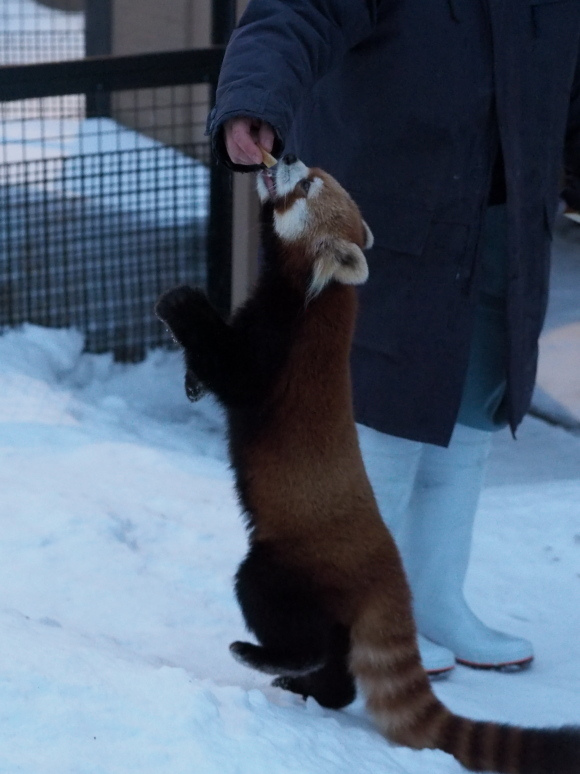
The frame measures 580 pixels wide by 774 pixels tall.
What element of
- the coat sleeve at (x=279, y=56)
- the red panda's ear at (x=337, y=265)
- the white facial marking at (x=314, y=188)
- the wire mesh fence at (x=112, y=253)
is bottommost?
the wire mesh fence at (x=112, y=253)

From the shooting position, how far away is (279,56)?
2072 millimetres

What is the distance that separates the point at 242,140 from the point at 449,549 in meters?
1.37

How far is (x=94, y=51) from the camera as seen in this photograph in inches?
364

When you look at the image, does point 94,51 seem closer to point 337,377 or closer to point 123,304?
point 123,304

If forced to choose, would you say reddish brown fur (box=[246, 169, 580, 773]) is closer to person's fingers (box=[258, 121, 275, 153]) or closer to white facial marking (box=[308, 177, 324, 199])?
white facial marking (box=[308, 177, 324, 199])

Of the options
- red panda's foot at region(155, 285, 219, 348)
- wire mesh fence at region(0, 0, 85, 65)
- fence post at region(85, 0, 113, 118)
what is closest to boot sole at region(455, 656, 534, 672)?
red panda's foot at region(155, 285, 219, 348)

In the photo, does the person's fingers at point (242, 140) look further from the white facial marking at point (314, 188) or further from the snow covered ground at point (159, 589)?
the snow covered ground at point (159, 589)

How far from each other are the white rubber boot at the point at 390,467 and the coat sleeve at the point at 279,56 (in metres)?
0.83

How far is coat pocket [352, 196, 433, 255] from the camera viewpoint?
246cm

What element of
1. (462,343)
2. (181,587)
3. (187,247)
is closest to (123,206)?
(187,247)

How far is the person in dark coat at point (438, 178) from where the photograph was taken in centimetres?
239

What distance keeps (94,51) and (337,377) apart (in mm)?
7698

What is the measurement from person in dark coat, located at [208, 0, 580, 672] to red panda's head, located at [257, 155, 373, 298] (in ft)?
0.26

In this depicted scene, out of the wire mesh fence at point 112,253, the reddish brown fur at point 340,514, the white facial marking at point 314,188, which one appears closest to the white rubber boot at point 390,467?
the reddish brown fur at point 340,514
